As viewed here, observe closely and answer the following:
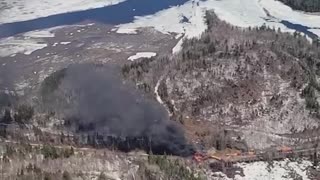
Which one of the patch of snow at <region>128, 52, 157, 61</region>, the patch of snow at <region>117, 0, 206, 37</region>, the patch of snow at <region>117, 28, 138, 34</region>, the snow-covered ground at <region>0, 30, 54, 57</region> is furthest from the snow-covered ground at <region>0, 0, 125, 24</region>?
the patch of snow at <region>128, 52, 157, 61</region>

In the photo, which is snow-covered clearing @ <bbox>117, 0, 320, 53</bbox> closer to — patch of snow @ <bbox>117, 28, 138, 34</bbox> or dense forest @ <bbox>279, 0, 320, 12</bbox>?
patch of snow @ <bbox>117, 28, 138, 34</bbox>

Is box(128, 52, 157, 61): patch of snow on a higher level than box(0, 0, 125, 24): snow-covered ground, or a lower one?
lower

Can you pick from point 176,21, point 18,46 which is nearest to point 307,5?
point 176,21

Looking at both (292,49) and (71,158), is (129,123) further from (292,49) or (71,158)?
(292,49)

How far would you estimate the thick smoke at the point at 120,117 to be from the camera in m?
47.8

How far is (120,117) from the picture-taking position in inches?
1981

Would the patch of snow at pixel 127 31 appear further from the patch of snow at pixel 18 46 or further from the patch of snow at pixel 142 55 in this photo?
the patch of snow at pixel 18 46

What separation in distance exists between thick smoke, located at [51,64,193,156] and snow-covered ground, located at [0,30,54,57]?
1690 centimetres

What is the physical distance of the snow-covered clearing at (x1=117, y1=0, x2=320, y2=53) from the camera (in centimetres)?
7906

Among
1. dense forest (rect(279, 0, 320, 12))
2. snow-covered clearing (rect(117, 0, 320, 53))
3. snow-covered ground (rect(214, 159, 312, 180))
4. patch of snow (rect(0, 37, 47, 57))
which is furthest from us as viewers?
dense forest (rect(279, 0, 320, 12))

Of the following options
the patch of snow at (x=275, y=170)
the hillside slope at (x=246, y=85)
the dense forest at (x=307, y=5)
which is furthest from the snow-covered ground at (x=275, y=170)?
the dense forest at (x=307, y=5)

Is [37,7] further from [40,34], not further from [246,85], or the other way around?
[246,85]

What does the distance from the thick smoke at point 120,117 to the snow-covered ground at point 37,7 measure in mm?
29560

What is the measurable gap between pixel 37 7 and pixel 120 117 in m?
41.7
